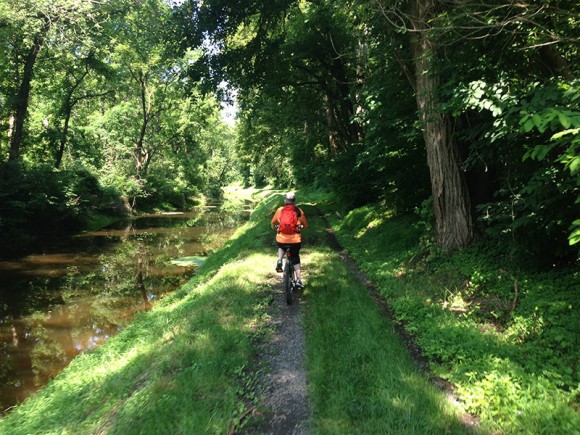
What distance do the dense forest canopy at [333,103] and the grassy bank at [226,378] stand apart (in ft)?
7.66

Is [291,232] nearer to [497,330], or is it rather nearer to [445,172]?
[445,172]

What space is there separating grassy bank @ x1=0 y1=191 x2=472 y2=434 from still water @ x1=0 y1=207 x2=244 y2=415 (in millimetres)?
1321

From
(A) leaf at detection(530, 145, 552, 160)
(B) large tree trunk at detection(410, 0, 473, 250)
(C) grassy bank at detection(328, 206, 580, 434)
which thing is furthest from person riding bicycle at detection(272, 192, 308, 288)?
(A) leaf at detection(530, 145, 552, 160)

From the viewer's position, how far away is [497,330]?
17.4 feet

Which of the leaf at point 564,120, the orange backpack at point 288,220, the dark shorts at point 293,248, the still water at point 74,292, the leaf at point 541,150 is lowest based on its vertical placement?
the still water at point 74,292

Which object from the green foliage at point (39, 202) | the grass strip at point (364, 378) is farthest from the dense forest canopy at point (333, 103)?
the grass strip at point (364, 378)

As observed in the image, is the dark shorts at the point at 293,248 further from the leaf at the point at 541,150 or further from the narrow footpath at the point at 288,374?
the leaf at the point at 541,150

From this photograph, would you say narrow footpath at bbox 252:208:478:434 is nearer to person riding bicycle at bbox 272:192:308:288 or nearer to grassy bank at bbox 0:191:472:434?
grassy bank at bbox 0:191:472:434

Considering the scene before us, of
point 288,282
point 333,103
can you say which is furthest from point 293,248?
point 333,103

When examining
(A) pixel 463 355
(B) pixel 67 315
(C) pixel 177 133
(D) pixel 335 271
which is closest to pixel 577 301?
(A) pixel 463 355

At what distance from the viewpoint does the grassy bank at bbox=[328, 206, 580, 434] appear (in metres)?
3.66

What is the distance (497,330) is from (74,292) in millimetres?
11916

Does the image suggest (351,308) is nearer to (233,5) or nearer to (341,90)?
(233,5)

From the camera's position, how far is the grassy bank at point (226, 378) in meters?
3.76
